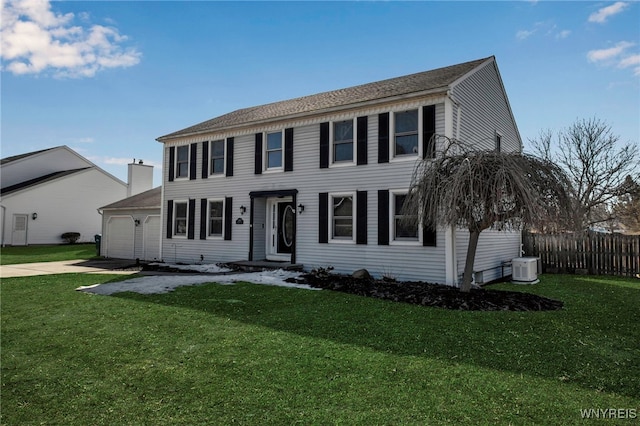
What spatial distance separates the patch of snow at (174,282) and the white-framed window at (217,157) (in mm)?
5131

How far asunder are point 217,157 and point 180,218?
3089 millimetres

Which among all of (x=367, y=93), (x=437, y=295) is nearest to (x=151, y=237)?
(x=367, y=93)

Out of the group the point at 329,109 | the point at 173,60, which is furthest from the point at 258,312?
the point at 173,60

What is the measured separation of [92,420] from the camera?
130 inches

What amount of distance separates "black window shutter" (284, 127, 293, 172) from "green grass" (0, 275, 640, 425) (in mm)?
6270

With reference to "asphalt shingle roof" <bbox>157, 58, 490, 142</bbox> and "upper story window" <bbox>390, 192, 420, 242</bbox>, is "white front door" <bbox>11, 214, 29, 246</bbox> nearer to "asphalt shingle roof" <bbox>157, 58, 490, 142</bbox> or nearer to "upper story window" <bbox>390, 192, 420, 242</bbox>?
"asphalt shingle roof" <bbox>157, 58, 490, 142</bbox>

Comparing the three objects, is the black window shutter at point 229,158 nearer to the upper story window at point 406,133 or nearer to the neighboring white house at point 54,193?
the upper story window at point 406,133

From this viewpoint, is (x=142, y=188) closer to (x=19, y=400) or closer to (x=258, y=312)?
(x=258, y=312)

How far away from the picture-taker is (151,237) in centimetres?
1781

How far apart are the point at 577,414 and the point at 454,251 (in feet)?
23.2

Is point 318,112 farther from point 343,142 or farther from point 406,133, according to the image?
point 406,133

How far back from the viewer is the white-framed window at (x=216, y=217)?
591 inches

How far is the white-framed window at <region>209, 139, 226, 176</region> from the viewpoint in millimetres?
15203

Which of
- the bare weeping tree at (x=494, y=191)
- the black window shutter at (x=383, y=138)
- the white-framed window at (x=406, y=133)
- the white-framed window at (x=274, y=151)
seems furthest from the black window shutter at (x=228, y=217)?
the bare weeping tree at (x=494, y=191)
